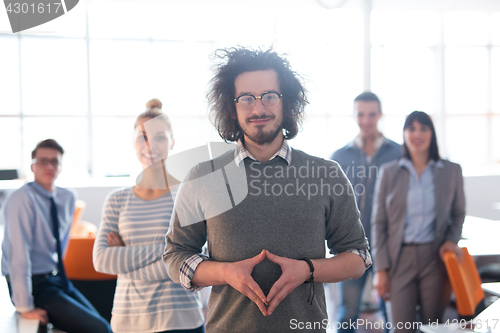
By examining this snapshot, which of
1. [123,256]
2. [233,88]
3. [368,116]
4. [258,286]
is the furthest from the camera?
[368,116]

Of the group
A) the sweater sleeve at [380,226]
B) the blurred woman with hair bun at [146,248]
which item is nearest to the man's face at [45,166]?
the blurred woman with hair bun at [146,248]

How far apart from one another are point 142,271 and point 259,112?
0.81 metres

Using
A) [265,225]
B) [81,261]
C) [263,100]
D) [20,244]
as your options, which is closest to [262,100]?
[263,100]

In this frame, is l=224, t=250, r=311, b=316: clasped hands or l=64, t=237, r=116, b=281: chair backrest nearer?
l=224, t=250, r=311, b=316: clasped hands

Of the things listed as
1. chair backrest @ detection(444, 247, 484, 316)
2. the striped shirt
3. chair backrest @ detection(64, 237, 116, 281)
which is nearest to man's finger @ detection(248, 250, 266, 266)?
the striped shirt

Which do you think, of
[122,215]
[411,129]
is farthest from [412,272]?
[122,215]

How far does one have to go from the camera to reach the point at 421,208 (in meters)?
2.11

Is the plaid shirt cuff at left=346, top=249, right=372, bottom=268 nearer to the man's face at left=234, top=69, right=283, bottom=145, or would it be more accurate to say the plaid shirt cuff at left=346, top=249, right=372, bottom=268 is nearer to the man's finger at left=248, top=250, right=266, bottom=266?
the man's finger at left=248, top=250, right=266, bottom=266

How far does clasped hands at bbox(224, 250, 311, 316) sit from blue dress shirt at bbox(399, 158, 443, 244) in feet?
4.38

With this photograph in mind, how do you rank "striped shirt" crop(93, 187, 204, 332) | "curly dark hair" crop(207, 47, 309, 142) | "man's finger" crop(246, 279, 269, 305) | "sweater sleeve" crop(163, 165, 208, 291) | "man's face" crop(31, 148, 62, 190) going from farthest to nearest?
"man's face" crop(31, 148, 62, 190) → "striped shirt" crop(93, 187, 204, 332) → "curly dark hair" crop(207, 47, 309, 142) → "sweater sleeve" crop(163, 165, 208, 291) → "man's finger" crop(246, 279, 269, 305)

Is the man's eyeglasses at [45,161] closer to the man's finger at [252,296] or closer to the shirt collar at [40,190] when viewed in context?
the shirt collar at [40,190]

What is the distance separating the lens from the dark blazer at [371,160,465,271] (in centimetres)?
209

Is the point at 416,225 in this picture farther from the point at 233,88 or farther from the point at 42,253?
the point at 42,253

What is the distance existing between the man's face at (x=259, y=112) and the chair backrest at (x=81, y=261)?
189cm
